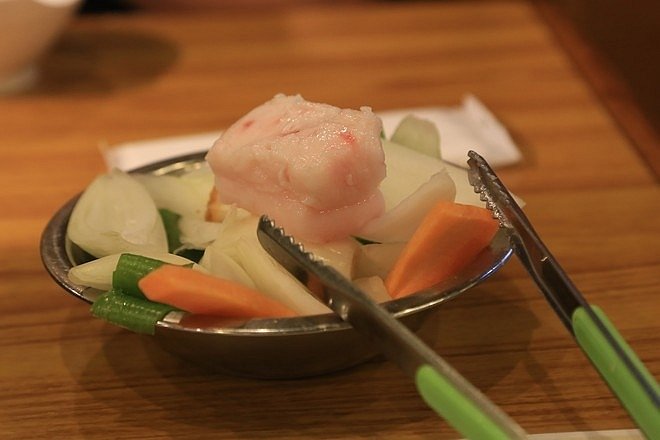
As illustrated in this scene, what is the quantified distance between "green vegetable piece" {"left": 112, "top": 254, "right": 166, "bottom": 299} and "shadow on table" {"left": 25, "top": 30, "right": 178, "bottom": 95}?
0.95m

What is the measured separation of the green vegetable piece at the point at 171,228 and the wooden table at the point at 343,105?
0.10m

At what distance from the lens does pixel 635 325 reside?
949mm

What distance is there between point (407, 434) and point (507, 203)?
0.75 feet

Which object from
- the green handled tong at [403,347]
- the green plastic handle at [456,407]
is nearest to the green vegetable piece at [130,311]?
the green handled tong at [403,347]

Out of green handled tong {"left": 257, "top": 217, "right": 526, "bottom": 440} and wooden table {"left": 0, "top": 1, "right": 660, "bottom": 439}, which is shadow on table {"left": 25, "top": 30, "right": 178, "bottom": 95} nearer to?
wooden table {"left": 0, "top": 1, "right": 660, "bottom": 439}

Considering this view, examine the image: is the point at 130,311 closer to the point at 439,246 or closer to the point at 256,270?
the point at 256,270

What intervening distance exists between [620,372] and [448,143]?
2.47 ft

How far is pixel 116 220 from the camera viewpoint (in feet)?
3.01

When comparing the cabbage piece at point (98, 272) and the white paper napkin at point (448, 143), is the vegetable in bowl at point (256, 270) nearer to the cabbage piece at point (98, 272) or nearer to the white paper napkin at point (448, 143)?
the cabbage piece at point (98, 272)

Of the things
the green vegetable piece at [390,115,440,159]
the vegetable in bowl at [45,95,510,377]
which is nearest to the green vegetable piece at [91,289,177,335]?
the vegetable in bowl at [45,95,510,377]

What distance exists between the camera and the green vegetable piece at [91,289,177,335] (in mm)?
742

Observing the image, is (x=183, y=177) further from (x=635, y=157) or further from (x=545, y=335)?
(x=635, y=157)

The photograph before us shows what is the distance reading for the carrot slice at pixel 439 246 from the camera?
0.79 m

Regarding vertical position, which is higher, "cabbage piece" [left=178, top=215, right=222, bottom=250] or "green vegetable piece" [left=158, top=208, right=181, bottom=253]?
"cabbage piece" [left=178, top=215, right=222, bottom=250]
